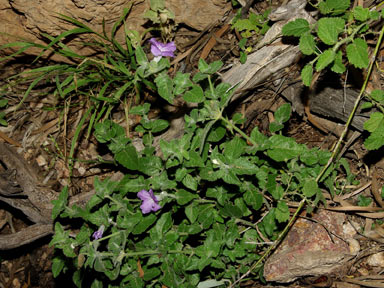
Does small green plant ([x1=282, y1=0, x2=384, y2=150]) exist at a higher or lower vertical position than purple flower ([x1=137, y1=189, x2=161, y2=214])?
higher

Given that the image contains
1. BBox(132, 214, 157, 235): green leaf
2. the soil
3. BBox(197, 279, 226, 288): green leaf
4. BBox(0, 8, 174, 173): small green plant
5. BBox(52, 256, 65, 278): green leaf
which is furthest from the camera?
BBox(0, 8, 174, 173): small green plant

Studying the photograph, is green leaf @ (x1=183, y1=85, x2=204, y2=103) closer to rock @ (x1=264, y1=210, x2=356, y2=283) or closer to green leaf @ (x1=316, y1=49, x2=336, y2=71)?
green leaf @ (x1=316, y1=49, x2=336, y2=71)

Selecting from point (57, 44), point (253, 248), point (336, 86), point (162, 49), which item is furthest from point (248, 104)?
point (57, 44)

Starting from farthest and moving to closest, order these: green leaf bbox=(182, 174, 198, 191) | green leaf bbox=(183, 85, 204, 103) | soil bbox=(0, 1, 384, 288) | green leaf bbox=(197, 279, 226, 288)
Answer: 1. soil bbox=(0, 1, 384, 288)
2. green leaf bbox=(197, 279, 226, 288)
3. green leaf bbox=(182, 174, 198, 191)
4. green leaf bbox=(183, 85, 204, 103)

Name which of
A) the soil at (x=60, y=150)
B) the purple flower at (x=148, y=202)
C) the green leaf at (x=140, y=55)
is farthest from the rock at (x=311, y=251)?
the green leaf at (x=140, y=55)

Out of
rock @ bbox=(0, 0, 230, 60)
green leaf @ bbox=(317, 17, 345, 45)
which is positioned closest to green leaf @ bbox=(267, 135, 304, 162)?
green leaf @ bbox=(317, 17, 345, 45)

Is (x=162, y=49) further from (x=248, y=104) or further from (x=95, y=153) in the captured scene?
(x=95, y=153)
